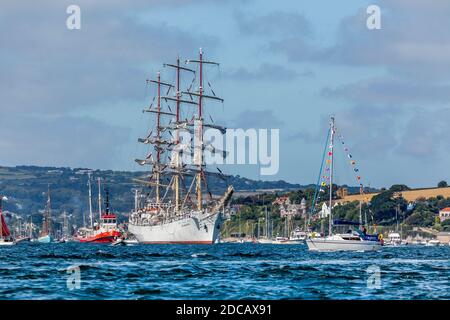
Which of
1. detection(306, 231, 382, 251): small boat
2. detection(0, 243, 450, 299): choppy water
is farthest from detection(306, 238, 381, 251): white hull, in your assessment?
Answer: detection(0, 243, 450, 299): choppy water

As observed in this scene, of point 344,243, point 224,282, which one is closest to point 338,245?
point 344,243

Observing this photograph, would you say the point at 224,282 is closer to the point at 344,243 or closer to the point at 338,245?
the point at 338,245

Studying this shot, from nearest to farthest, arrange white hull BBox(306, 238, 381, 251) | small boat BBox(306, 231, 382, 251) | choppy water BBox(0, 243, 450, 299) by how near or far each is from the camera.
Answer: choppy water BBox(0, 243, 450, 299), white hull BBox(306, 238, 381, 251), small boat BBox(306, 231, 382, 251)

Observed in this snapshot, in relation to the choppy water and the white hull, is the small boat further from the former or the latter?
the choppy water

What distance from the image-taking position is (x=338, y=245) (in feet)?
462

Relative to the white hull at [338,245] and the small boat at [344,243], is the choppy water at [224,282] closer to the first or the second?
the white hull at [338,245]

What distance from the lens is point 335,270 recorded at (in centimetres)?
8188

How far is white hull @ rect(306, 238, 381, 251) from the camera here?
141 meters
